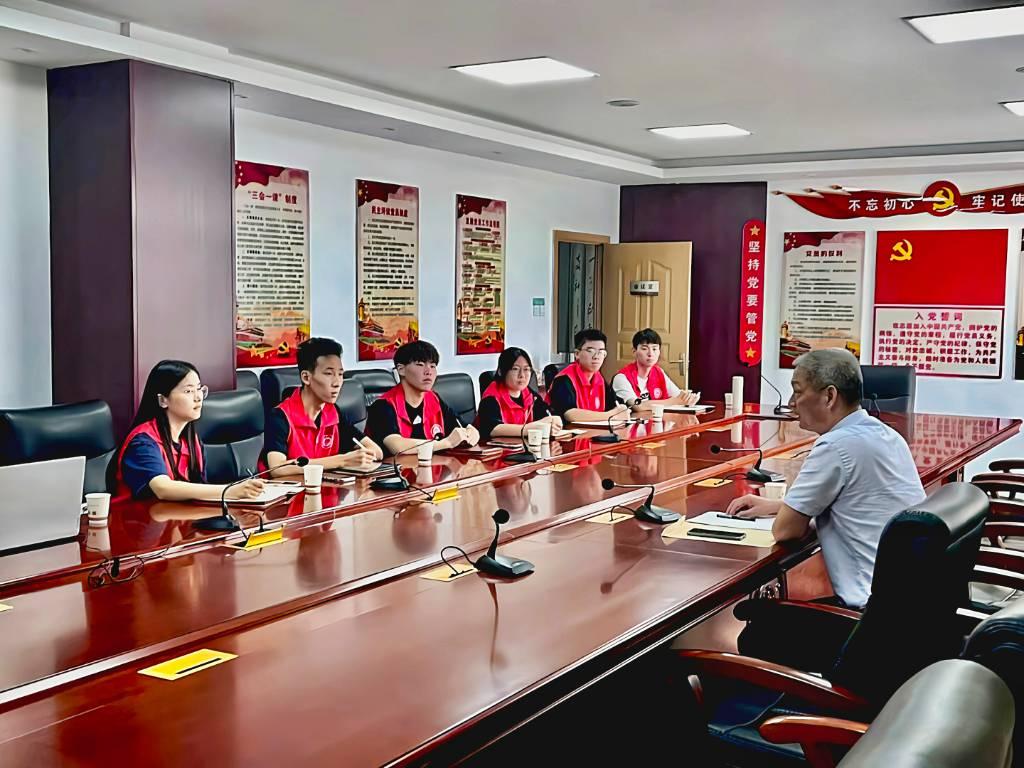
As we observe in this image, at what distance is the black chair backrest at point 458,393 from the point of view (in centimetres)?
538

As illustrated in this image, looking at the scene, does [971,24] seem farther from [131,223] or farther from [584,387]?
[131,223]

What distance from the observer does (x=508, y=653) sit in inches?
76.9

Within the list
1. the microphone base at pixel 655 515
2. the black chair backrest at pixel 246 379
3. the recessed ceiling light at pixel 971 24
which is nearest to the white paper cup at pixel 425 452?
the microphone base at pixel 655 515

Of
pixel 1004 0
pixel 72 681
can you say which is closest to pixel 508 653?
pixel 72 681

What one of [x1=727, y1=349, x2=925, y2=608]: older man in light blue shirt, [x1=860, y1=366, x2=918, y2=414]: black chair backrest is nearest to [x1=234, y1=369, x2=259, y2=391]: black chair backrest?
[x1=727, y1=349, x2=925, y2=608]: older man in light blue shirt

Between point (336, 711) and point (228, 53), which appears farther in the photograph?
point (228, 53)

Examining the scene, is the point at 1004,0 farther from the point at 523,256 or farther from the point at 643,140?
the point at 523,256

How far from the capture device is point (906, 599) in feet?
6.77

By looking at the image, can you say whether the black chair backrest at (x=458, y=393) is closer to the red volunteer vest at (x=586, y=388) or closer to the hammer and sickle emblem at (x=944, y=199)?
the red volunteer vest at (x=586, y=388)

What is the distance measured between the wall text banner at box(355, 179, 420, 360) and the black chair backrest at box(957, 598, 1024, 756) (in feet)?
17.4

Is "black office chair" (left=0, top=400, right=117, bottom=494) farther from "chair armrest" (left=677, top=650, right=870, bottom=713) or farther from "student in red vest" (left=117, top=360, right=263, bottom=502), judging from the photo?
"chair armrest" (left=677, top=650, right=870, bottom=713)

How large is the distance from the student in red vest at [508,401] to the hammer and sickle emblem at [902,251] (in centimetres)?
408

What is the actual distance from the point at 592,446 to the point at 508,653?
274 centimetres

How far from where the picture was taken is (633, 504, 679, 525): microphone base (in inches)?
123
